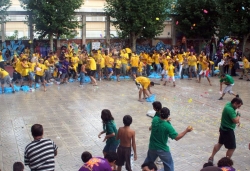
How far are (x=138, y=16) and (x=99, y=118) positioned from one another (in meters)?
14.6

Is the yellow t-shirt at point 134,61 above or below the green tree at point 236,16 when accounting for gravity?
below

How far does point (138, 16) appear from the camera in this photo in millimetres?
23812

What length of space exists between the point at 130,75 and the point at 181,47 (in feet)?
30.3

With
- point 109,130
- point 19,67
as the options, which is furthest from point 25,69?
point 109,130

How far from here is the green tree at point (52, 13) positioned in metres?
22.0

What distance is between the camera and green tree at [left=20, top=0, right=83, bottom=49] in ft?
72.3

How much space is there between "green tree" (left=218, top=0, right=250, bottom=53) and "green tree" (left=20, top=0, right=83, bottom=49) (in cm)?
965

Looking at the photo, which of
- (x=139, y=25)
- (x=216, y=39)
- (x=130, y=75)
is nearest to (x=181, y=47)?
(x=216, y=39)

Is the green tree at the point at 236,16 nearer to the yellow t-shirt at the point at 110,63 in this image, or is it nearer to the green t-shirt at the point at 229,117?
the yellow t-shirt at the point at 110,63

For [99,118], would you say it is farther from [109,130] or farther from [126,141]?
[126,141]

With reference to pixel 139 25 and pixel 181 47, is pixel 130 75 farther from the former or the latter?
pixel 181 47

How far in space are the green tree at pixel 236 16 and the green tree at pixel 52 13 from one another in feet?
31.7

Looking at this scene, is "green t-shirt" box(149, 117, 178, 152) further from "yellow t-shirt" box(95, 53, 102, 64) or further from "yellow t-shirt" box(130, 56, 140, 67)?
"yellow t-shirt" box(95, 53, 102, 64)

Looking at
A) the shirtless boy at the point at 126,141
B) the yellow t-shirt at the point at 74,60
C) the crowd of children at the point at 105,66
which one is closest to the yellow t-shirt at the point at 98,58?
the crowd of children at the point at 105,66
